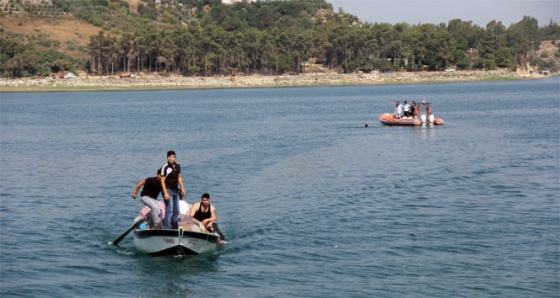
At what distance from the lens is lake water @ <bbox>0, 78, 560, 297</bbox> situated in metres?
22.0

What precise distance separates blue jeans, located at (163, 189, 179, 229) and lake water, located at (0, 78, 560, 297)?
1051 millimetres

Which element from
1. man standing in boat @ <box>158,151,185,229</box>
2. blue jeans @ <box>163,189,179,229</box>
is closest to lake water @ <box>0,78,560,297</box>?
blue jeans @ <box>163,189,179,229</box>

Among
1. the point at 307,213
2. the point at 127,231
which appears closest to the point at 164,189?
the point at 127,231

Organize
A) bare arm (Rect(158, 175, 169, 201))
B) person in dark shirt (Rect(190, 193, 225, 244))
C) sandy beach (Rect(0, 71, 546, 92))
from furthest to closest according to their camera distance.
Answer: sandy beach (Rect(0, 71, 546, 92)) < person in dark shirt (Rect(190, 193, 225, 244)) < bare arm (Rect(158, 175, 169, 201))

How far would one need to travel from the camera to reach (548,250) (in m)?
24.4

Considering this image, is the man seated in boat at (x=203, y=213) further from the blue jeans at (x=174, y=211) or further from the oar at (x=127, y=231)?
the oar at (x=127, y=231)

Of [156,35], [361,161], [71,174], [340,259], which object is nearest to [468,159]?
[361,161]

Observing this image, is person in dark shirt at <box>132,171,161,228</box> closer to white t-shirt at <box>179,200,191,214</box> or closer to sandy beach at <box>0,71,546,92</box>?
white t-shirt at <box>179,200,191,214</box>

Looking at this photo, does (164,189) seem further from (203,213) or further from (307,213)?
(307,213)

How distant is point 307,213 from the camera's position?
101 ft

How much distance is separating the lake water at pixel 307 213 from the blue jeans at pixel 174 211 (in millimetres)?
1051

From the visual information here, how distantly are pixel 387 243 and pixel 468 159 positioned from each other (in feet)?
71.5

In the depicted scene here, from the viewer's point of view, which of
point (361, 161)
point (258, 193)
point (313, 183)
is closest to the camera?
point (258, 193)

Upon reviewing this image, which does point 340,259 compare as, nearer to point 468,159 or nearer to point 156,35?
point 468,159
